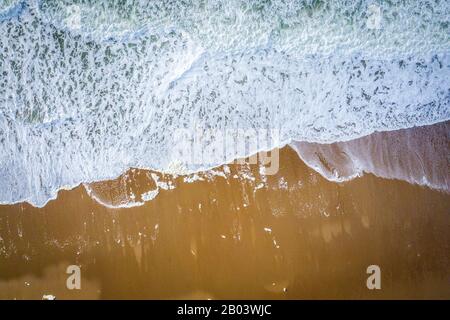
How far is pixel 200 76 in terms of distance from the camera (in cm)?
184

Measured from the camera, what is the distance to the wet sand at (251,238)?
180 cm

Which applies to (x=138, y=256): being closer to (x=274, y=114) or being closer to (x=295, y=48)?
(x=274, y=114)

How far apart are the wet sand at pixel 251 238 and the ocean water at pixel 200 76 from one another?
0.14m

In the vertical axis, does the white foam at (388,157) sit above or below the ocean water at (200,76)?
below

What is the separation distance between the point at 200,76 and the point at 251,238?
0.81 meters

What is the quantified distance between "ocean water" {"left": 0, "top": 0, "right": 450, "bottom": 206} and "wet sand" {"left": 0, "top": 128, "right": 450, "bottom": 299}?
0.45ft

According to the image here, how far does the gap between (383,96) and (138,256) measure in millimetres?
1419

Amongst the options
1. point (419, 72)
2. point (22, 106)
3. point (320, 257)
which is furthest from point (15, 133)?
point (419, 72)
